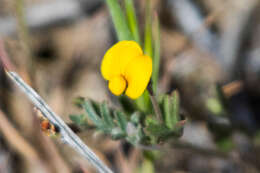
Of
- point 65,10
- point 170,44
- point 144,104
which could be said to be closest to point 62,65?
point 65,10

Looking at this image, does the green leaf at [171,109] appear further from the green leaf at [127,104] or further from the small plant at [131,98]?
the green leaf at [127,104]

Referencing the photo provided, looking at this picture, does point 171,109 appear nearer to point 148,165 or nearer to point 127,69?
point 127,69

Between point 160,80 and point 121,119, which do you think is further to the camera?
point 160,80

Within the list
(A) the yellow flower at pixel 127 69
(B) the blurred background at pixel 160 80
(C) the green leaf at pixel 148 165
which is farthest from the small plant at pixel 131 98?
(B) the blurred background at pixel 160 80

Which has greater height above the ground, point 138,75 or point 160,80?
point 138,75

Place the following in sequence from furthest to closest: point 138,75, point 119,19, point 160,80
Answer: point 160,80 < point 119,19 < point 138,75

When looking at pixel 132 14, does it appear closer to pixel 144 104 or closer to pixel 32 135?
pixel 144 104

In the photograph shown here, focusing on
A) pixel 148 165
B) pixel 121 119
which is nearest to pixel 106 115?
pixel 121 119
